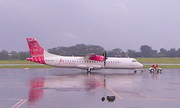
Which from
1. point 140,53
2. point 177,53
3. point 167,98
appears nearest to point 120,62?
point 167,98

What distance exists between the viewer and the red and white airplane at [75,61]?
3816 centimetres

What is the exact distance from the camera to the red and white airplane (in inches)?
1502

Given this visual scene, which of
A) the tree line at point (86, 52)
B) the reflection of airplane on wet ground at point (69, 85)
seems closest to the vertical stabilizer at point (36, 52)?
the reflection of airplane on wet ground at point (69, 85)

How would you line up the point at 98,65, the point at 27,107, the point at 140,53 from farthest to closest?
1. the point at 140,53
2. the point at 98,65
3. the point at 27,107

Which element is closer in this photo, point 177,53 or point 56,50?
point 56,50

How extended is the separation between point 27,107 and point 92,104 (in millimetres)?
3071

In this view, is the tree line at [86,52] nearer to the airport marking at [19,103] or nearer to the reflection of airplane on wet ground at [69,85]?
the reflection of airplane on wet ground at [69,85]

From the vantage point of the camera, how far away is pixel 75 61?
127ft

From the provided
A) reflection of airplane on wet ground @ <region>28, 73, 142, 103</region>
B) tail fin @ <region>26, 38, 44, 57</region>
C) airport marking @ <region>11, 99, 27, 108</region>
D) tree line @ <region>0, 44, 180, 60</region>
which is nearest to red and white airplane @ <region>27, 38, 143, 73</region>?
tail fin @ <region>26, 38, 44, 57</region>

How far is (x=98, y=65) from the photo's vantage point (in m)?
38.8

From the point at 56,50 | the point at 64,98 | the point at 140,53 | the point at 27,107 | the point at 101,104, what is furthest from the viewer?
the point at 140,53

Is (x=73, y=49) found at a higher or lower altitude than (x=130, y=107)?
higher

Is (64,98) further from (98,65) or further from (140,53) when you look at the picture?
(140,53)

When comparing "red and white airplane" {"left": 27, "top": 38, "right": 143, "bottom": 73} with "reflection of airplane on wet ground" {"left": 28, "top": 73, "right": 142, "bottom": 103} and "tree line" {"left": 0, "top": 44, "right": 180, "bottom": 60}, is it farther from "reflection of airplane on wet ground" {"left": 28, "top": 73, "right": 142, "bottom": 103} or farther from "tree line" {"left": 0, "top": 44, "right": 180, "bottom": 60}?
"tree line" {"left": 0, "top": 44, "right": 180, "bottom": 60}
